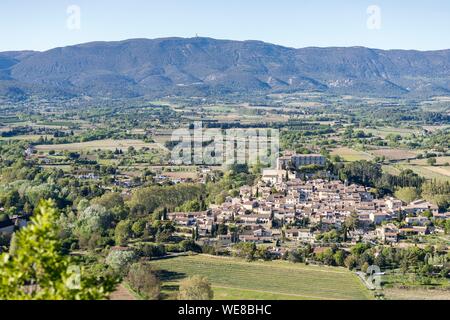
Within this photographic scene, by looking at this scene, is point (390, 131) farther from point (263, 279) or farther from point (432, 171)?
point (263, 279)

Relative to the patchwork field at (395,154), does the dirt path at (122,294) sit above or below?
above

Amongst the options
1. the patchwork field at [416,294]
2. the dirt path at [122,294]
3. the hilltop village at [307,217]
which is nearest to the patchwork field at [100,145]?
the hilltop village at [307,217]

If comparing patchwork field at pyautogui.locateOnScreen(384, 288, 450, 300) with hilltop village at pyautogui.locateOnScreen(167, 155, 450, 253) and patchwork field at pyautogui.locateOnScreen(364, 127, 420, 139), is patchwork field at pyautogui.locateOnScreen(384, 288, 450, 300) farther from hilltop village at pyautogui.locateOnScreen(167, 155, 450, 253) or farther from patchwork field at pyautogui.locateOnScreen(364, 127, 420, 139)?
patchwork field at pyautogui.locateOnScreen(364, 127, 420, 139)

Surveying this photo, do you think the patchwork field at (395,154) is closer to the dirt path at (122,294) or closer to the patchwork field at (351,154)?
the patchwork field at (351,154)

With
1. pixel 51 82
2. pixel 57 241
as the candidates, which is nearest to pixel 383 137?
pixel 57 241

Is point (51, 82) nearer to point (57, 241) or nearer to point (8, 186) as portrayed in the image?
point (8, 186)

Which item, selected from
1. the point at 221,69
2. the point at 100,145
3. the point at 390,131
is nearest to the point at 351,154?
the point at 100,145
